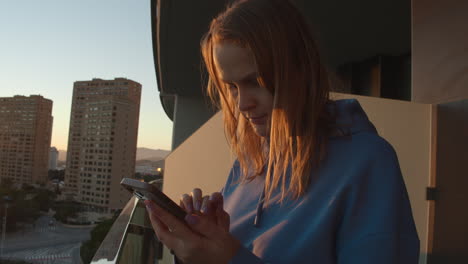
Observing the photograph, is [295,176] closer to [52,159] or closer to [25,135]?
[25,135]

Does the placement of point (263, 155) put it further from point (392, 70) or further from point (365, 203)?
point (392, 70)

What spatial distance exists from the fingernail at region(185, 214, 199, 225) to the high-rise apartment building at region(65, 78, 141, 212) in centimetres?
2551

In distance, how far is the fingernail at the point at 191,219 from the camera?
2.13 feet

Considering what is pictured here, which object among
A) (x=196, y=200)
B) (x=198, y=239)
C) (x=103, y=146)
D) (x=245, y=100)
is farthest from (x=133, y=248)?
(x=103, y=146)

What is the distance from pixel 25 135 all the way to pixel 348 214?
92.1ft

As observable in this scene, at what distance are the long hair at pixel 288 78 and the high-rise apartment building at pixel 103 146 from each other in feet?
83.6

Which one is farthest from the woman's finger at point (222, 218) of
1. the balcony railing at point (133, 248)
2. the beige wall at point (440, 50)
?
the beige wall at point (440, 50)

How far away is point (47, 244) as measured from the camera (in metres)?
34.6

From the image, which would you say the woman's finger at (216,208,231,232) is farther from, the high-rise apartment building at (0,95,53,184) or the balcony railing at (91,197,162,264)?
the high-rise apartment building at (0,95,53,184)

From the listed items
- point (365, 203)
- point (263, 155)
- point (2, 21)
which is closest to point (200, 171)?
point (263, 155)

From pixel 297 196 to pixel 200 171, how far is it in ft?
13.0

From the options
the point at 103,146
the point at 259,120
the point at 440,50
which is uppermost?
the point at 440,50

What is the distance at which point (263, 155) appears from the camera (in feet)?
3.19

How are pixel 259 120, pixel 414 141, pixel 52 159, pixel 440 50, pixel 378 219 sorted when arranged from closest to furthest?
pixel 378 219, pixel 259 120, pixel 440 50, pixel 414 141, pixel 52 159
